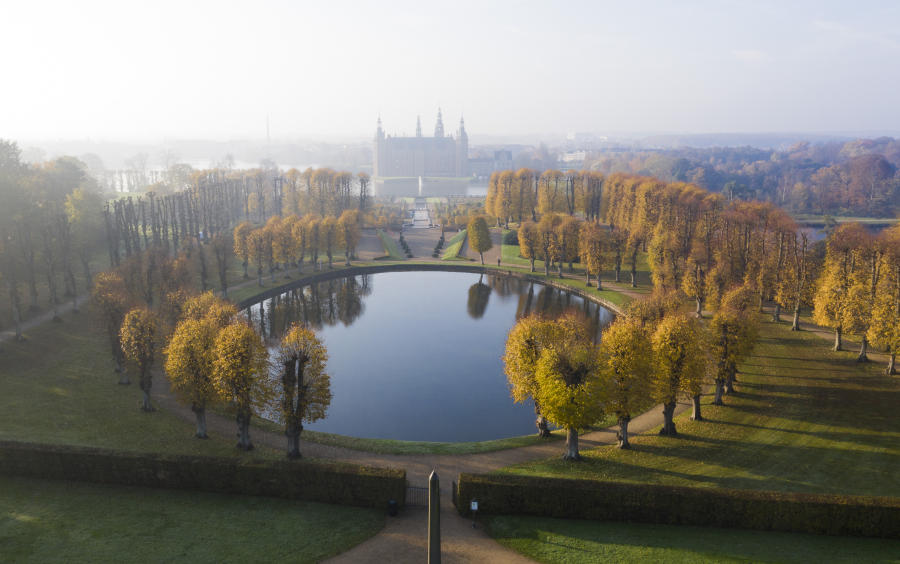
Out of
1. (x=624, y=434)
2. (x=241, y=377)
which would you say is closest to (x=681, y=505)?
(x=624, y=434)

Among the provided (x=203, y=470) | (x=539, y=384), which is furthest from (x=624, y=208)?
(x=203, y=470)

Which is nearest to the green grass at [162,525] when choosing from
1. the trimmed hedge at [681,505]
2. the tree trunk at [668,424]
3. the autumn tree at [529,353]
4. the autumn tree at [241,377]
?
the trimmed hedge at [681,505]

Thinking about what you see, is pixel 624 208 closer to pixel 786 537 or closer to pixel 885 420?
pixel 885 420

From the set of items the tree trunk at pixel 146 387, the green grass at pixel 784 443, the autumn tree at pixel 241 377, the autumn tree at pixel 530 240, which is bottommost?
the green grass at pixel 784 443

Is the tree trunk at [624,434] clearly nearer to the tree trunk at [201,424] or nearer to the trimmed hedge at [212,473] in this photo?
the trimmed hedge at [212,473]

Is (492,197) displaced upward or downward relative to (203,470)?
upward

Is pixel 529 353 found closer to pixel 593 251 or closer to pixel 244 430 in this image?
pixel 244 430
